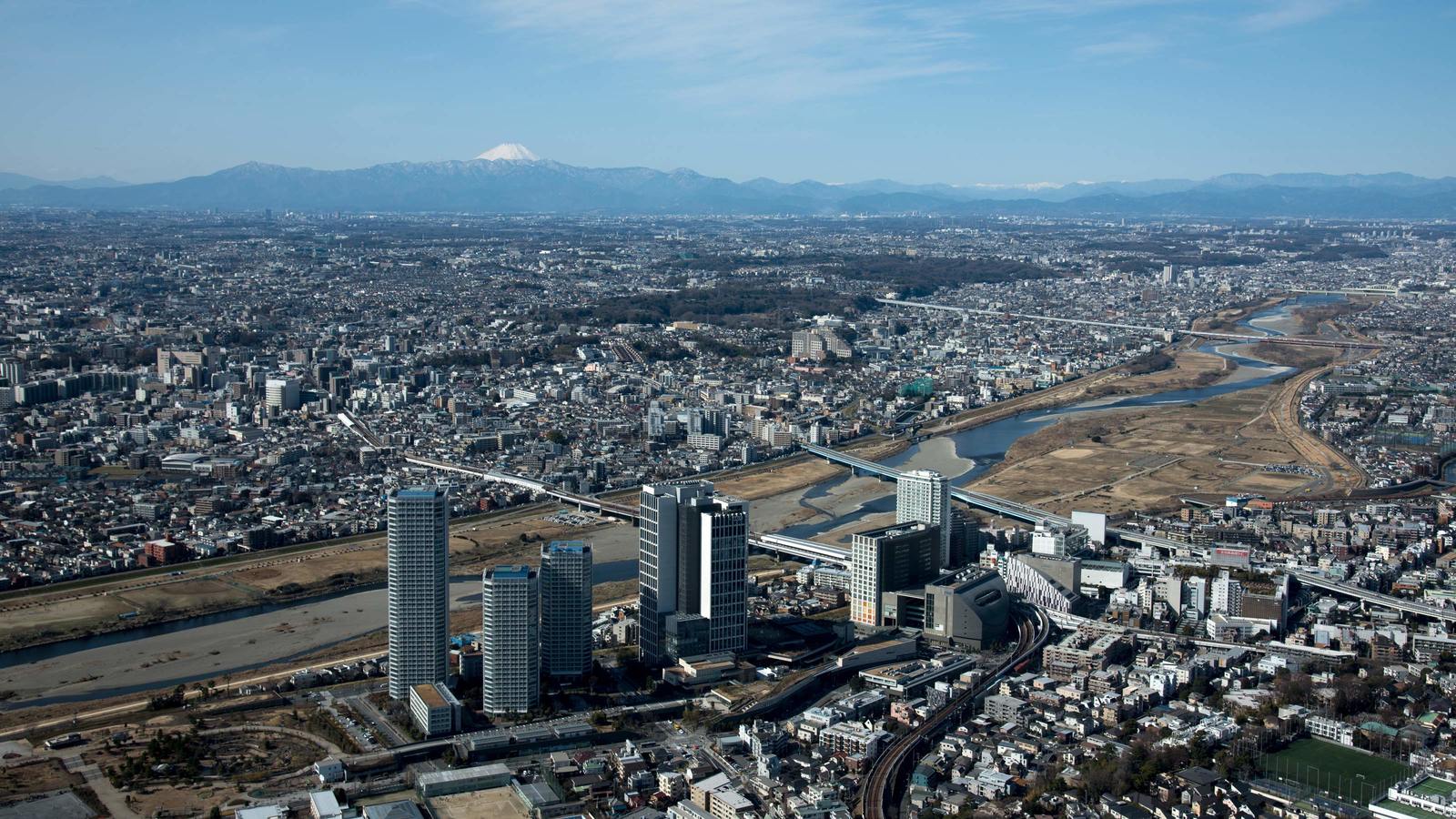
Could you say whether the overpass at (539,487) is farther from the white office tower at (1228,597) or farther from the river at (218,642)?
the white office tower at (1228,597)

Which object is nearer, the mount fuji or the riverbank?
the riverbank

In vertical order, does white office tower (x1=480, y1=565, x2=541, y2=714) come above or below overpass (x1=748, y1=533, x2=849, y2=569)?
above

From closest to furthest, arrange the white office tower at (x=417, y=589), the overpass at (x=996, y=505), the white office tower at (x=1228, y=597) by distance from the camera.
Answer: the white office tower at (x=417, y=589)
the white office tower at (x=1228, y=597)
the overpass at (x=996, y=505)

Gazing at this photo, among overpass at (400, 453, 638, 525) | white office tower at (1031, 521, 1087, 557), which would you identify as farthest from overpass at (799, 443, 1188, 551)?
overpass at (400, 453, 638, 525)

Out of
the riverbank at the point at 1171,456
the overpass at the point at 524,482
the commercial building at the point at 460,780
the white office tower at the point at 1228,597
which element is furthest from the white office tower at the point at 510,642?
the riverbank at the point at 1171,456

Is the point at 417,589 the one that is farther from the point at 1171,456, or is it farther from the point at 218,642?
the point at 1171,456

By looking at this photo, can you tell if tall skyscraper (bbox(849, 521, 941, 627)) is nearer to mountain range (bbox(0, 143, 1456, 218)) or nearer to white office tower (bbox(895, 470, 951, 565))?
white office tower (bbox(895, 470, 951, 565))

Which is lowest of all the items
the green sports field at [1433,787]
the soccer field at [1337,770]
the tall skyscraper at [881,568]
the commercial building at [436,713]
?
the soccer field at [1337,770]
